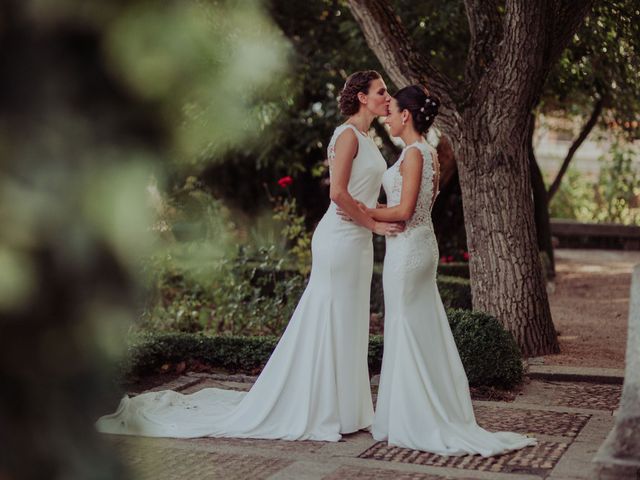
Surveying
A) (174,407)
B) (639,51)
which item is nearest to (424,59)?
(639,51)

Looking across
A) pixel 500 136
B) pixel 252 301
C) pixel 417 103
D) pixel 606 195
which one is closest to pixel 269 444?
pixel 417 103

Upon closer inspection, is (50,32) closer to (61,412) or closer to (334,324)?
(61,412)

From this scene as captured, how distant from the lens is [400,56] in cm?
886

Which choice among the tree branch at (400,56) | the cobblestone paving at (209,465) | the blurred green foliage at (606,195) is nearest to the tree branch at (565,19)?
the tree branch at (400,56)

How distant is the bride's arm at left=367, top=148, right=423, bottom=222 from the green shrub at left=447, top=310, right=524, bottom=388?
1.83 meters

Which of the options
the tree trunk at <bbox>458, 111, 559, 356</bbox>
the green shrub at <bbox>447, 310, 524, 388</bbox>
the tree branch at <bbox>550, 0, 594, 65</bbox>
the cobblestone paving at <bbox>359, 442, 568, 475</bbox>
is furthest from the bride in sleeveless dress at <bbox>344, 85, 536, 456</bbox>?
the tree branch at <bbox>550, 0, 594, 65</bbox>

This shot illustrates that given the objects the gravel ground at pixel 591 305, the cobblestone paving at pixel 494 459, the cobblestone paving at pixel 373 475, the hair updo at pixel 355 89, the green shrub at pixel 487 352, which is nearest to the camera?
the cobblestone paving at pixel 373 475

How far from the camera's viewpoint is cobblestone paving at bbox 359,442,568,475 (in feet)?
17.9

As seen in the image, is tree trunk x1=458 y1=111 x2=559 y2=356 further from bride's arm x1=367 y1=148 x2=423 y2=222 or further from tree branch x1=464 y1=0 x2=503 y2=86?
bride's arm x1=367 y1=148 x2=423 y2=222

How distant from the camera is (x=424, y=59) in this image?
900 centimetres

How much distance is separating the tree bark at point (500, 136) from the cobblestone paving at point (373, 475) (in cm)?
378

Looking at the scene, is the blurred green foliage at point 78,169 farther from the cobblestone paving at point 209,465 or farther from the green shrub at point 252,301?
the green shrub at point 252,301

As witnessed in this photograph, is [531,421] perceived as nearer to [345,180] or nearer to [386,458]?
[386,458]

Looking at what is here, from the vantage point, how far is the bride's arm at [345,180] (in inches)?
249
